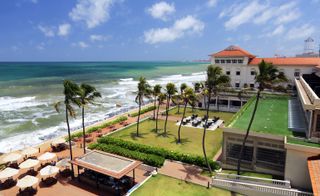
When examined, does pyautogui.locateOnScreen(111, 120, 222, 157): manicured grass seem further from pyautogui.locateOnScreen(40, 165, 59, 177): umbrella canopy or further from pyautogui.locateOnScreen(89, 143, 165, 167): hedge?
pyautogui.locateOnScreen(40, 165, 59, 177): umbrella canopy

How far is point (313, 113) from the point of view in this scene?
19.1 meters

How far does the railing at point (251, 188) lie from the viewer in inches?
667

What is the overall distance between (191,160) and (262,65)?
1129 cm

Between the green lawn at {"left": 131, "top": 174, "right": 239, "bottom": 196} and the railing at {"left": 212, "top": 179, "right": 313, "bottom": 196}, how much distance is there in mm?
506

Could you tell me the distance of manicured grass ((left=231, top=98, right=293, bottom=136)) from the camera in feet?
71.7

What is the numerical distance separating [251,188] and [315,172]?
4811 millimetres

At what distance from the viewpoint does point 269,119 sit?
25812 mm

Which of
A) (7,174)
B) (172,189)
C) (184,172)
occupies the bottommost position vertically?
(172,189)

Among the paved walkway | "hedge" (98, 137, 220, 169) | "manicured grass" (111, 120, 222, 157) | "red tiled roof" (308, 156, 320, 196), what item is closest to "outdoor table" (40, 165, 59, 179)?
"hedge" (98, 137, 220, 169)

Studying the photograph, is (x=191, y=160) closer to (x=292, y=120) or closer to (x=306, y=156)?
(x=306, y=156)

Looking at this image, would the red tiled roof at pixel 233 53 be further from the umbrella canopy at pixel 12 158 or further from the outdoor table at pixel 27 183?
the outdoor table at pixel 27 183

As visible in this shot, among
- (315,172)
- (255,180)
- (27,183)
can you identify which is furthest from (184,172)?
(27,183)

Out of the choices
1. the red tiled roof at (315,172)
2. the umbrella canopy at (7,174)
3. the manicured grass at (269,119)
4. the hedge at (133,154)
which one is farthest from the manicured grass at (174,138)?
the umbrella canopy at (7,174)

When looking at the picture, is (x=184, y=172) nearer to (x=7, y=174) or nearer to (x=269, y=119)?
(x=269, y=119)
